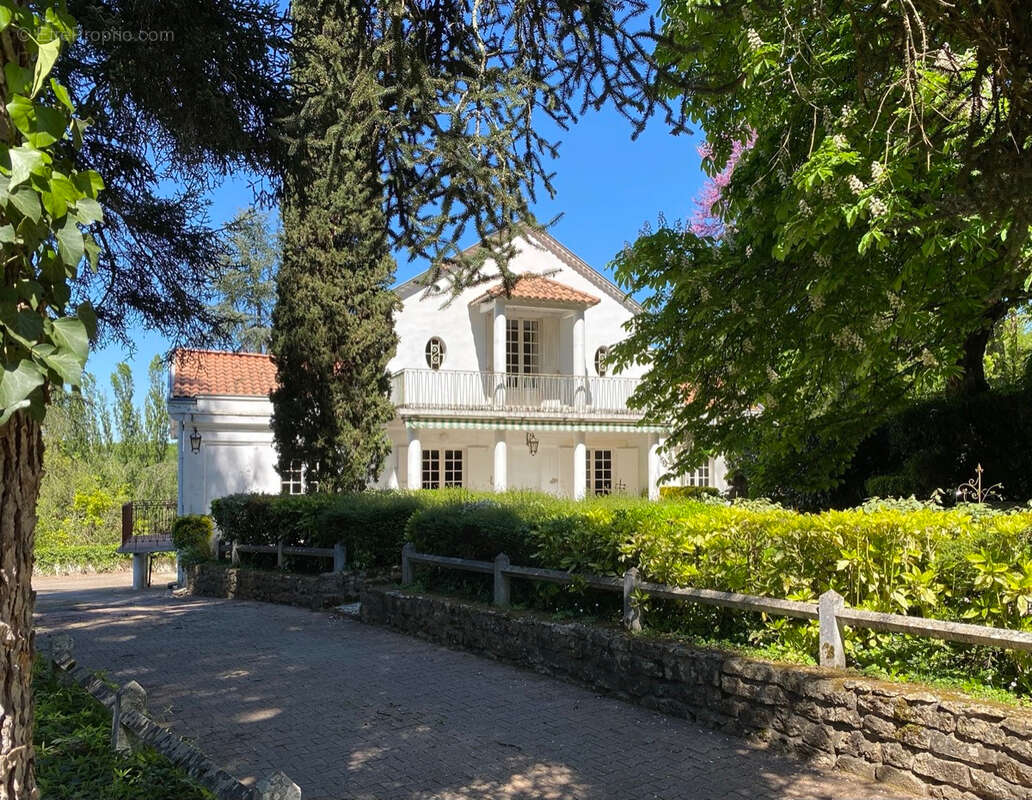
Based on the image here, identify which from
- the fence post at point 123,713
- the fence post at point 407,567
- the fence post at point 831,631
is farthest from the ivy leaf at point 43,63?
the fence post at point 407,567

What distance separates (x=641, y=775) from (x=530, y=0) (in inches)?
208

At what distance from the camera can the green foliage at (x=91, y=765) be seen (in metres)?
3.63

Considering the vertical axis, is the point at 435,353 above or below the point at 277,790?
above

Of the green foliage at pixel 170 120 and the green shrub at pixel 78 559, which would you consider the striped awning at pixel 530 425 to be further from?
the green foliage at pixel 170 120

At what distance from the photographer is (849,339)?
31.5ft

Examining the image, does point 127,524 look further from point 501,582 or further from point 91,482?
point 501,582

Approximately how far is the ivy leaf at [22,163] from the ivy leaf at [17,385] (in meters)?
0.39

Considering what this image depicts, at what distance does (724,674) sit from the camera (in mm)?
6184

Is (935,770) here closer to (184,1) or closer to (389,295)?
(184,1)

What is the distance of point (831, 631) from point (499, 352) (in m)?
19.4

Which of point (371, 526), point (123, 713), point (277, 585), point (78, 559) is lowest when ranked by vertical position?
point (78, 559)

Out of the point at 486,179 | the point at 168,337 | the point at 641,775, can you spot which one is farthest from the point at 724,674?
the point at 168,337

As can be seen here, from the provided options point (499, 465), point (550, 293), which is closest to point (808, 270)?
point (499, 465)

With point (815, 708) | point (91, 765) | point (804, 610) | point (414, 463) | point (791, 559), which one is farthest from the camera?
point (414, 463)
